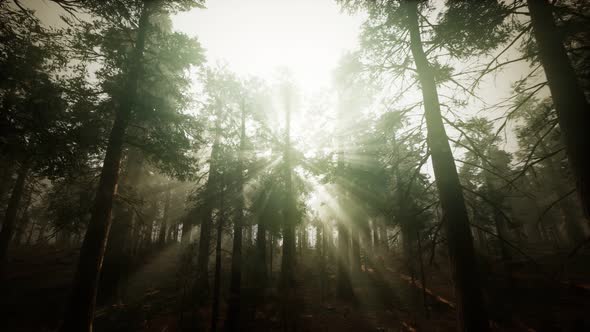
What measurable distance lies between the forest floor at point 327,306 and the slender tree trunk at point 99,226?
389 centimetres

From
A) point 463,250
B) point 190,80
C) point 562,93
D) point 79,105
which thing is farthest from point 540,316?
point 79,105

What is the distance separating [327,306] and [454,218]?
398 inches

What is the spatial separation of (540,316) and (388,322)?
22.7 ft

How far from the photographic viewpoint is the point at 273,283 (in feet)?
57.9

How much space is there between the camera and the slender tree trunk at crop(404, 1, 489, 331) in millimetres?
4586

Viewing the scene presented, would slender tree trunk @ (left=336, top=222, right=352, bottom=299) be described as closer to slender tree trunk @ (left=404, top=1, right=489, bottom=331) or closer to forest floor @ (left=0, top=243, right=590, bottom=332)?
forest floor @ (left=0, top=243, right=590, bottom=332)

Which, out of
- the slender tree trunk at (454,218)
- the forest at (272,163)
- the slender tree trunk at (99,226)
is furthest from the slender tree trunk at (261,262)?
the slender tree trunk at (454,218)

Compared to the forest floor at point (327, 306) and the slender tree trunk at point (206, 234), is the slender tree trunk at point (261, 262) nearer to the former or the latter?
the forest floor at point (327, 306)

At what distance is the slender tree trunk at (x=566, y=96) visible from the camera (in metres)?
3.83

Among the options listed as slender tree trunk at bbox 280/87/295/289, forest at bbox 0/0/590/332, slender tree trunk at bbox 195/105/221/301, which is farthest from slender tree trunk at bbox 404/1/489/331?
slender tree trunk at bbox 195/105/221/301

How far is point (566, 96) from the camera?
161 inches

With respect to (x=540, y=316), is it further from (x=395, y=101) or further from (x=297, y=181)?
(x=297, y=181)

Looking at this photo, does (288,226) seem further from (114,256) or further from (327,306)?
(114,256)

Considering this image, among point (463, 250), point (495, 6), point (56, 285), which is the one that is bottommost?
point (56, 285)
